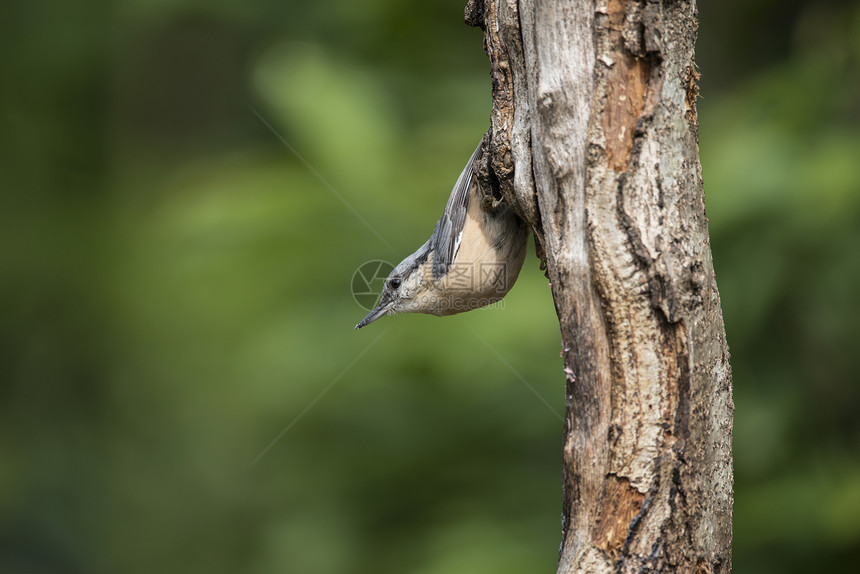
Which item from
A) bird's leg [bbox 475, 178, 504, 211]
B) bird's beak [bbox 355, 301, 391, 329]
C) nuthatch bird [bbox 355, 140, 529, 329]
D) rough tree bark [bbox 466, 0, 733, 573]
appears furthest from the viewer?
bird's beak [bbox 355, 301, 391, 329]

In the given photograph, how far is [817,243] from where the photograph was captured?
3605 millimetres

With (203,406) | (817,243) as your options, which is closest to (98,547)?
(203,406)

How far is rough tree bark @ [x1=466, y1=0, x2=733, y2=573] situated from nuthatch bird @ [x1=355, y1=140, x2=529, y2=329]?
83 cm

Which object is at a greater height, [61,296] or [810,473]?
[810,473]

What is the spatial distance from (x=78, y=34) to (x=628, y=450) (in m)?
6.48

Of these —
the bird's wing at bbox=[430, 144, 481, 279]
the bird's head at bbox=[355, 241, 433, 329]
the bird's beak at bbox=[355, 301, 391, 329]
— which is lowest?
the bird's beak at bbox=[355, 301, 391, 329]

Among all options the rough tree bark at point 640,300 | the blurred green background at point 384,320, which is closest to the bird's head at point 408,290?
the blurred green background at point 384,320

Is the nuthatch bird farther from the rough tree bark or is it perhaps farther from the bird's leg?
the rough tree bark

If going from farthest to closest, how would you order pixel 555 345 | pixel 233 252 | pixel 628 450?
1. pixel 233 252
2. pixel 555 345
3. pixel 628 450

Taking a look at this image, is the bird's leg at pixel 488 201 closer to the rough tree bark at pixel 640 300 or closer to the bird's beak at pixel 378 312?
the rough tree bark at pixel 640 300

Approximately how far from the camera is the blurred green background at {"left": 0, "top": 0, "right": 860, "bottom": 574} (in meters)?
3.66

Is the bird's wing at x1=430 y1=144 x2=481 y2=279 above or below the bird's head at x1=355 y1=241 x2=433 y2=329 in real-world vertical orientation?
above

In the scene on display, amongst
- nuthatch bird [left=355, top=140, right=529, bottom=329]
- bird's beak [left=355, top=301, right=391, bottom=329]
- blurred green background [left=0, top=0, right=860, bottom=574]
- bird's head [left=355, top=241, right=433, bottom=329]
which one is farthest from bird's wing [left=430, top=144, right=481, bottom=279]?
blurred green background [left=0, top=0, right=860, bottom=574]

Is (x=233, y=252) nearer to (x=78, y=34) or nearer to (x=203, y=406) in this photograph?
(x=203, y=406)
